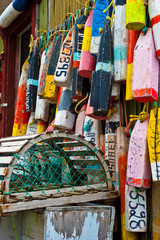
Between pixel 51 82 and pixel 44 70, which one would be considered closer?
pixel 51 82

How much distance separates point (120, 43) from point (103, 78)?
296 mm

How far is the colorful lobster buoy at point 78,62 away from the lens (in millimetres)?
2873

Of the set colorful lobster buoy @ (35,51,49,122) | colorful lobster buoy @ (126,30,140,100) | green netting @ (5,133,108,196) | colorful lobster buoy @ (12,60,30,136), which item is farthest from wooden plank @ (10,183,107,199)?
colorful lobster buoy @ (12,60,30,136)

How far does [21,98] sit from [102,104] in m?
1.80

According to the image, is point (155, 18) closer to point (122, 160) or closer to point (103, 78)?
point (103, 78)

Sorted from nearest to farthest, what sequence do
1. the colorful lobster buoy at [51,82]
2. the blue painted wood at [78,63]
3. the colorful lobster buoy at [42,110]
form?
the blue painted wood at [78,63], the colorful lobster buoy at [51,82], the colorful lobster buoy at [42,110]

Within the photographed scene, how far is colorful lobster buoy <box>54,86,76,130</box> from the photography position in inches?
122

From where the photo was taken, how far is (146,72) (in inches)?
87.2

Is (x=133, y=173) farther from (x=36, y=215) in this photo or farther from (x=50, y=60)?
(x=50, y=60)

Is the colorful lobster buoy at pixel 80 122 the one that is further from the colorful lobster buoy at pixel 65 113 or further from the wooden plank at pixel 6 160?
the wooden plank at pixel 6 160

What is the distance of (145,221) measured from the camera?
227cm

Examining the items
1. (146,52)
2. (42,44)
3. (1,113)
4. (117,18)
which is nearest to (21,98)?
(42,44)

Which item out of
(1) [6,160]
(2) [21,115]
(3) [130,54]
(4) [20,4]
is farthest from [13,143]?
(4) [20,4]

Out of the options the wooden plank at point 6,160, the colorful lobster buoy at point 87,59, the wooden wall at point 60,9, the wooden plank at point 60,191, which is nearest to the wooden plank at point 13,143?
the wooden plank at point 6,160
